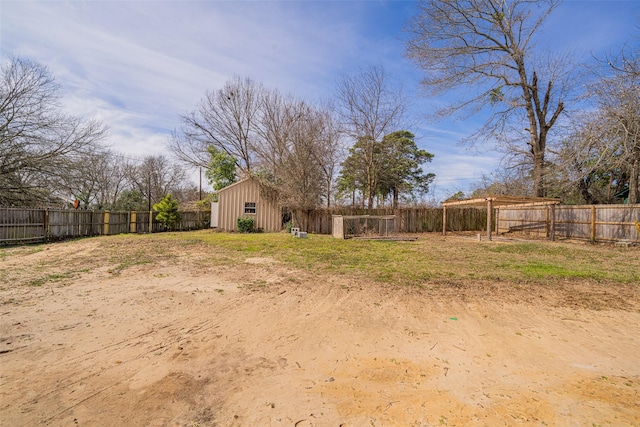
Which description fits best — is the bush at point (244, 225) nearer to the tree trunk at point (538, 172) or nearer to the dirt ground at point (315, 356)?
the dirt ground at point (315, 356)

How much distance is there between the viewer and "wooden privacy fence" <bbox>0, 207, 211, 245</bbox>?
1091 centimetres

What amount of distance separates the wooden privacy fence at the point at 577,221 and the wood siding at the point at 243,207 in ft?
45.3

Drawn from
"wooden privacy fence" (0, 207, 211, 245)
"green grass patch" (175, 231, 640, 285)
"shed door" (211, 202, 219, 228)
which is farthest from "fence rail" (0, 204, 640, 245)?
"green grass patch" (175, 231, 640, 285)

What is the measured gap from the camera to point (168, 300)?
14.5ft

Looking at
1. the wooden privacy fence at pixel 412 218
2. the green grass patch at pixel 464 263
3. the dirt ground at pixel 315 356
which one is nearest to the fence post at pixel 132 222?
the wooden privacy fence at pixel 412 218

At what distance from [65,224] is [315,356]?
1521cm

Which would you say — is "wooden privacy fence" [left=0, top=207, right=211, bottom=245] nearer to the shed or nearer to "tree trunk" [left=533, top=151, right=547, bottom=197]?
the shed

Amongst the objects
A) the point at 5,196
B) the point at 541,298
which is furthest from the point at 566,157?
the point at 5,196

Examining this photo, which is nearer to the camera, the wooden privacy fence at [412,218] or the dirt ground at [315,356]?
the dirt ground at [315,356]

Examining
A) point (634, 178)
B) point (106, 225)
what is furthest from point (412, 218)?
point (106, 225)

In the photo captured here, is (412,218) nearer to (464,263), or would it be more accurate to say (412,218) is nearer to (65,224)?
(464,263)

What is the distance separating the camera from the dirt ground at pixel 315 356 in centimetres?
211

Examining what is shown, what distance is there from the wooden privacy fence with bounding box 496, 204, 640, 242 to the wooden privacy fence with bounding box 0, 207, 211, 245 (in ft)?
68.2

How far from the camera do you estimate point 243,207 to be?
1869 cm
